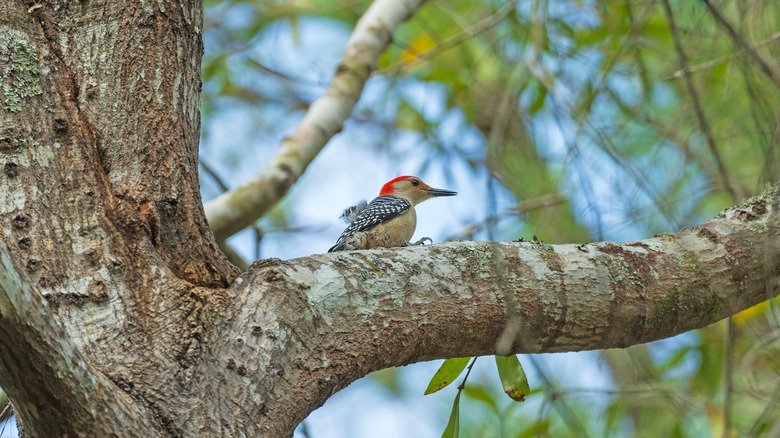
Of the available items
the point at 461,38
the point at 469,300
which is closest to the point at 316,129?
the point at 461,38

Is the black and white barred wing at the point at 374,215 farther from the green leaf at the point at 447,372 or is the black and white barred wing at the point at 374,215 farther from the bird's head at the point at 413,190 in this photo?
the green leaf at the point at 447,372

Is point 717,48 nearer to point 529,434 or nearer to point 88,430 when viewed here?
point 529,434

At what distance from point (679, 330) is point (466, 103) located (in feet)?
11.0

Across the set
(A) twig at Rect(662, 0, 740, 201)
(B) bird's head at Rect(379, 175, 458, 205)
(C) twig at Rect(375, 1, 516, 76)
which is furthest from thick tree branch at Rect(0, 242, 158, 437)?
(B) bird's head at Rect(379, 175, 458, 205)

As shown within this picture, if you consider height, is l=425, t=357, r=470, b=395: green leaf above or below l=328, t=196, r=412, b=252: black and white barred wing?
below

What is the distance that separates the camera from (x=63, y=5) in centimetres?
261

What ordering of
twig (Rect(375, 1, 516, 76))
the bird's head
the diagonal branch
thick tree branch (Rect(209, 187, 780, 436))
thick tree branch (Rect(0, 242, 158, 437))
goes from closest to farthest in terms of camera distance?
thick tree branch (Rect(0, 242, 158, 437)) → thick tree branch (Rect(209, 187, 780, 436)) → the diagonal branch → twig (Rect(375, 1, 516, 76)) → the bird's head

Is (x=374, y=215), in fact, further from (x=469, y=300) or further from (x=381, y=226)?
(x=469, y=300)

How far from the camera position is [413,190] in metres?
6.42

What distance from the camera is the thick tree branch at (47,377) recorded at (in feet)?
5.31

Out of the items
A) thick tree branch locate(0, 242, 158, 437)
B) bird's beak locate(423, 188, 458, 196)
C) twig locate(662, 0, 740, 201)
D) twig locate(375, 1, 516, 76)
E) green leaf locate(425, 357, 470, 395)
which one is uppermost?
twig locate(375, 1, 516, 76)

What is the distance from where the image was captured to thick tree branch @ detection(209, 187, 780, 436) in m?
2.30

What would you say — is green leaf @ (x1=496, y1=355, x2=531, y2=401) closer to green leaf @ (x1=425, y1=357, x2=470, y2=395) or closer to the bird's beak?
green leaf @ (x1=425, y1=357, x2=470, y2=395)

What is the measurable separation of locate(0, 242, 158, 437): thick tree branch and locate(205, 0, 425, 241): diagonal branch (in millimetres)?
1986
